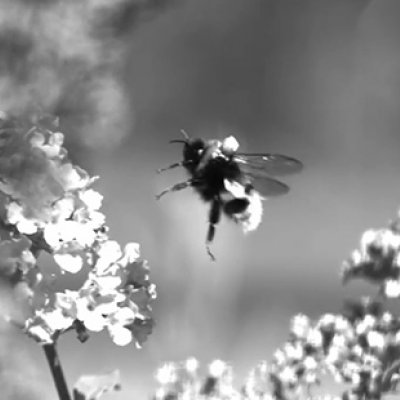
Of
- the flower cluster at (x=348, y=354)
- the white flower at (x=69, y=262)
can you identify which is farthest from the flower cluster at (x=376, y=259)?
the white flower at (x=69, y=262)

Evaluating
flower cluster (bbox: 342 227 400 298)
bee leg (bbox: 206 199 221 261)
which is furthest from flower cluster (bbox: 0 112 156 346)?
flower cluster (bbox: 342 227 400 298)

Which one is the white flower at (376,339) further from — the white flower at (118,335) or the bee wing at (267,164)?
the white flower at (118,335)

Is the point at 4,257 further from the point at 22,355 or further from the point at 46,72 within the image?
the point at 22,355

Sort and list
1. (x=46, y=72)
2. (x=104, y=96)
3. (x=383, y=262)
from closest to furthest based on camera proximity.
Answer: (x=46, y=72), (x=104, y=96), (x=383, y=262)

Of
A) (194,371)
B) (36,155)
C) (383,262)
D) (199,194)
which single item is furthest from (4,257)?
(383,262)

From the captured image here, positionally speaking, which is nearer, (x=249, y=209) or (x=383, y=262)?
(x=249, y=209)

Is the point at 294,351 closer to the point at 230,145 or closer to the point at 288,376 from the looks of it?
the point at 288,376

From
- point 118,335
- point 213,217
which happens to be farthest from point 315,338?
point 118,335

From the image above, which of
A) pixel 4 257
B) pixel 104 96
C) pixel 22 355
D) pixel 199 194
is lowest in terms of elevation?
pixel 22 355

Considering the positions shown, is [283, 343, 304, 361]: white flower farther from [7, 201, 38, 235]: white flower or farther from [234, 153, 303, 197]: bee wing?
[7, 201, 38, 235]: white flower
